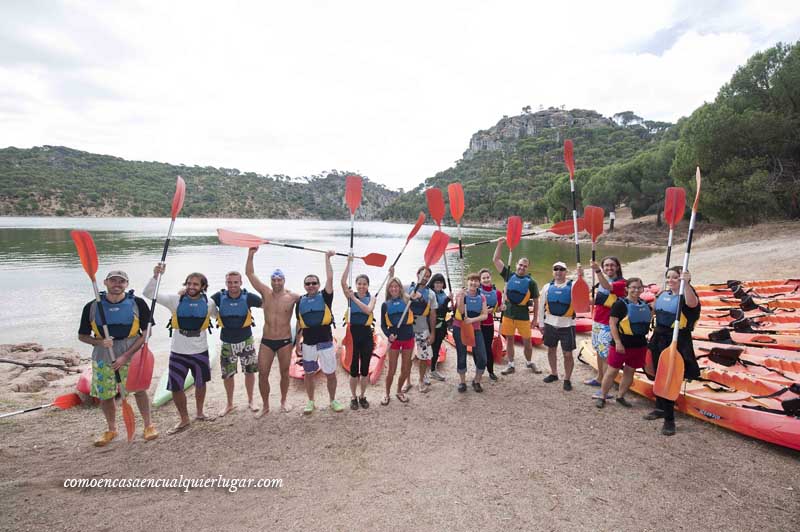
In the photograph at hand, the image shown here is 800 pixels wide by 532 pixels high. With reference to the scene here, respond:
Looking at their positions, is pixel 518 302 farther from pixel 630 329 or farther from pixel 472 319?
pixel 630 329

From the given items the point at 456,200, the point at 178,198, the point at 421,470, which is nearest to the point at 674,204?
the point at 456,200

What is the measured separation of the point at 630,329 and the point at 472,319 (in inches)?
66.4

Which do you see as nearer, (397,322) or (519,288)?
(397,322)

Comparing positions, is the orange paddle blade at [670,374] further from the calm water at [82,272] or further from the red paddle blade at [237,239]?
the calm water at [82,272]

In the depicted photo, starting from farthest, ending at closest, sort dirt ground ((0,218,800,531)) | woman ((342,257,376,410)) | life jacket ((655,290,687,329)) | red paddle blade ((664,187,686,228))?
red paddle blade ((664,187,686,228))
woman ((342,257,376,410))
life jacket ((655,290,687,329))
dirt ground ((0,218,800,531))

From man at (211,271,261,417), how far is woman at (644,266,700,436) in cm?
420

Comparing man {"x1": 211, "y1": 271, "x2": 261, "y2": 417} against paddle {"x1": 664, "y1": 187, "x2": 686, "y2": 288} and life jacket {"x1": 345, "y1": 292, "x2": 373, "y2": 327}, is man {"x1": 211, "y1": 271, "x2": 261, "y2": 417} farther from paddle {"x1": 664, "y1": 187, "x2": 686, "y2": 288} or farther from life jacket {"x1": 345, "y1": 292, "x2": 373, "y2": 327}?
paddle {"x1": 664, "y1": 187, "x2": 686, "y2": 288}

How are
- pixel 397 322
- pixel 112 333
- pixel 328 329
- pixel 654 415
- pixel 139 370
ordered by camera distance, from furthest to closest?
1. pixel 397 322
2. pixel 328 329
3. pixel 654 415
4. pixel 139 370
5. pixel 112 333

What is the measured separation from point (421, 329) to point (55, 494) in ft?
11.8

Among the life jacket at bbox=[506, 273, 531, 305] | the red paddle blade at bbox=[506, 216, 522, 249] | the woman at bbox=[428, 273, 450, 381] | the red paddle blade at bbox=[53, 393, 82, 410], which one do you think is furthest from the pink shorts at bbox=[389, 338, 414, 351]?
the red paddle blade at bbox=[53, 393, 82, 410]

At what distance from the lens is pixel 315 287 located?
4281 millimetres

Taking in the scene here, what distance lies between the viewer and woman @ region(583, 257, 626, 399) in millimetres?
4574

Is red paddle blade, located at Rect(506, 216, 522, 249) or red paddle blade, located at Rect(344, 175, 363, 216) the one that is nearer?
red paddle blade, located at Rect(344, 175, 363, 216)

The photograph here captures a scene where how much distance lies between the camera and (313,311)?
4223mm
